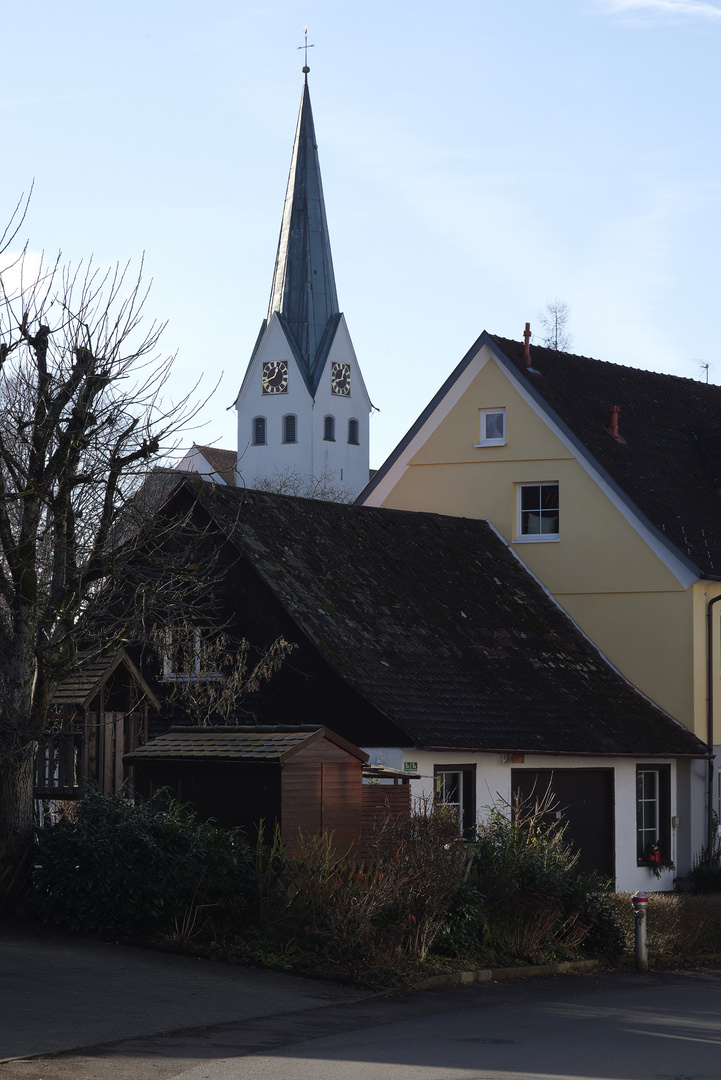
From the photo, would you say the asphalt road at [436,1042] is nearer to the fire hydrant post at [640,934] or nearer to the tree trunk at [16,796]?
the fire hydrant post at [640,934]

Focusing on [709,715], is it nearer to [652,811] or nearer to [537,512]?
[652,811]

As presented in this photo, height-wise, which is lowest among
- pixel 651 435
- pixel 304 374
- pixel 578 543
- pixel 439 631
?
pixel 439 631

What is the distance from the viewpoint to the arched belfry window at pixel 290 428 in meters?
88.2

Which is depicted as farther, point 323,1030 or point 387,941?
point 387,941

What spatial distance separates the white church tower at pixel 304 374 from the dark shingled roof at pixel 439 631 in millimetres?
54703

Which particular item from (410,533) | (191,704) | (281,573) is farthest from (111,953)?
(410,533)

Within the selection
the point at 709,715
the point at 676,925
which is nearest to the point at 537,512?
the point at 709,715

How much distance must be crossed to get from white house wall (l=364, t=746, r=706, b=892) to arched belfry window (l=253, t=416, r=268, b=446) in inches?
2559

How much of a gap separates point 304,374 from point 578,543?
6105 cm

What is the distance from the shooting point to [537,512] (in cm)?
2800

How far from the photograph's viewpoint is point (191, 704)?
2152cm

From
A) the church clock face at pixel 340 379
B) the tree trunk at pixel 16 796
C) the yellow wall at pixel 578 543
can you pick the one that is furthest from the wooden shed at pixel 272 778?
the church clock face at pixel 340 379

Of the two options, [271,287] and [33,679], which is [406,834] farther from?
[271,287]

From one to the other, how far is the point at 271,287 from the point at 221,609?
6581 centimetres
